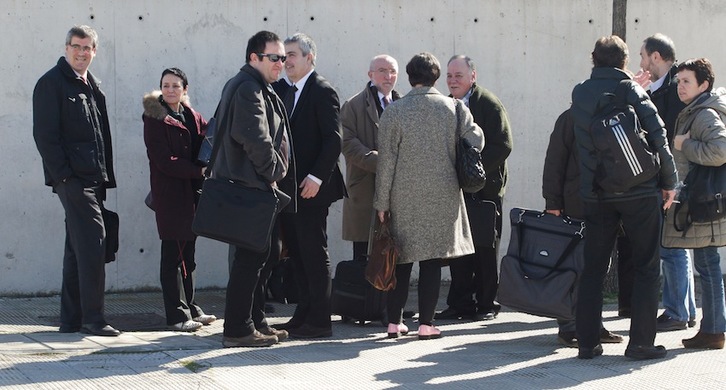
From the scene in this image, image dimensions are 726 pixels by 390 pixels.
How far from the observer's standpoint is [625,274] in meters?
8.69

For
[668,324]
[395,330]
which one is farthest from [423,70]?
[668,324]

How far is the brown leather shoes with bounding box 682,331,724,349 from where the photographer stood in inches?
287

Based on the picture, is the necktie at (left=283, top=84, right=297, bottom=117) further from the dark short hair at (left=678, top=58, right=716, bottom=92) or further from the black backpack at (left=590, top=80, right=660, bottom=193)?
the dark short hair at (left=678, top=58, right=716, bottom=92)

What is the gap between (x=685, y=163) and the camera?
26.2 ft

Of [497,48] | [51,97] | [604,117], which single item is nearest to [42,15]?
[51,97]

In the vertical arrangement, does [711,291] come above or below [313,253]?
below

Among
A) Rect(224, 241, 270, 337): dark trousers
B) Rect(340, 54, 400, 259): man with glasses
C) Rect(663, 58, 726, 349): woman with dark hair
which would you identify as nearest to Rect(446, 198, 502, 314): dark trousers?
Rect(340, 54, 400, 259): man with glasses

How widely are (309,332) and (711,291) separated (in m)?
2.66

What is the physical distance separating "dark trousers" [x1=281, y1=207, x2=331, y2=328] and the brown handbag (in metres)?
0.36

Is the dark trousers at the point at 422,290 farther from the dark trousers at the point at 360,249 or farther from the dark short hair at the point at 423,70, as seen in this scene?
the dark short hair at the point at 423,70

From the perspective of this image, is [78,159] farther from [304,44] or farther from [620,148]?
[620,148]

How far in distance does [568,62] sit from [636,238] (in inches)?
168

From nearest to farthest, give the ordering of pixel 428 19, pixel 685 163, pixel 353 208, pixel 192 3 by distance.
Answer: pixel 685 163
pixel 353 208
pixel 192 3
pixel 428 19

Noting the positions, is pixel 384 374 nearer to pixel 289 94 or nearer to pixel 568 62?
pixel 289 94
